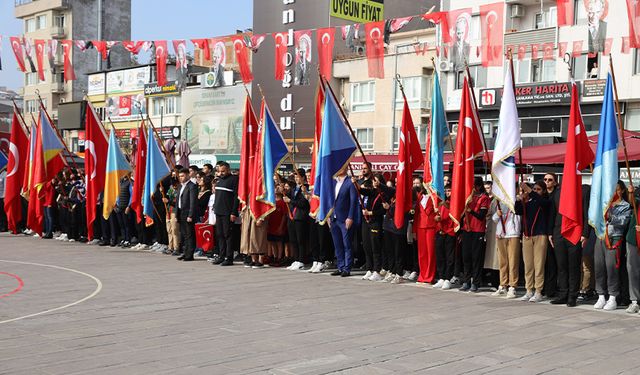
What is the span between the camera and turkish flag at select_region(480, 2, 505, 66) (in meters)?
18.5

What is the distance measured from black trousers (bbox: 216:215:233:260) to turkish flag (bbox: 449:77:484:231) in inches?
202

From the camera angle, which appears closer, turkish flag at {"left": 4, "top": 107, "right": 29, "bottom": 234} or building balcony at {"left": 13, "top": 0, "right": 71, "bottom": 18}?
turkish flag at {"left": 4, "top": 107, "right": 29, "bottom": 234}

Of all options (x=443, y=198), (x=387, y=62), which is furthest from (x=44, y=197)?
(x=387, y=62)

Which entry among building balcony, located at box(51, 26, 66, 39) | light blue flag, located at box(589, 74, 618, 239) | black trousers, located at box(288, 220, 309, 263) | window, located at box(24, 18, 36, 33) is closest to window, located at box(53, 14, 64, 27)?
building balcony, located at box(51, 26, 66, 39)

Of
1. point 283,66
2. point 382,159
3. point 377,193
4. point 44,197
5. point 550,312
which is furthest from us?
point 382,159

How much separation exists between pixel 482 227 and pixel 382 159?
1770 centimetres

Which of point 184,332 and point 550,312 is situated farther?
point 550,312

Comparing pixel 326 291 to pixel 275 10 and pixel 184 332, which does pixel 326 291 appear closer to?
pixel 184 332

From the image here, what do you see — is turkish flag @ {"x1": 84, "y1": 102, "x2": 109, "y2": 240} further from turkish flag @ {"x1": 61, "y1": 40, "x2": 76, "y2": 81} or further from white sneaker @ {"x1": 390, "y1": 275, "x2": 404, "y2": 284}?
white sneaker @ {"x1": 390, "y1": 275, "x2": 404, "y2": 284}

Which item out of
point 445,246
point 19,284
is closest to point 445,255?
point 445,246

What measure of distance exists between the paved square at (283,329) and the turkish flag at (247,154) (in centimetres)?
233

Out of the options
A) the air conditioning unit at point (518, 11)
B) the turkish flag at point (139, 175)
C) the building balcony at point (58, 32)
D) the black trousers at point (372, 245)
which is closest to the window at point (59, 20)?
the building balcony at point (58, 32)

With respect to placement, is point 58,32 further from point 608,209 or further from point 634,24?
point 608,209

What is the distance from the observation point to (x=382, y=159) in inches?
1171
